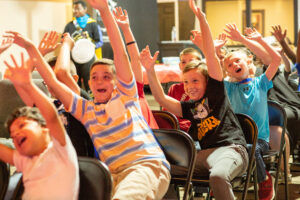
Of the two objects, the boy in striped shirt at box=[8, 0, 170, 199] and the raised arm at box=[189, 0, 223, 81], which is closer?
the boy in striped shirt at box=[8, 0, 170, 199]

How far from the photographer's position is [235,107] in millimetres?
3479

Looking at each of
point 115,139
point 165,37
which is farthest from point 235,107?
point 165,37

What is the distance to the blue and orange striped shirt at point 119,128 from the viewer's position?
7.60ft

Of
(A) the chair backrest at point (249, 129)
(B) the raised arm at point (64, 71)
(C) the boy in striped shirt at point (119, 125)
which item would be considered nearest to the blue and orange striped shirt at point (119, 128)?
(C) the boy in striped shirt at point (119, 125)

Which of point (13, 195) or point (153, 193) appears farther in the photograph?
point (153, 193)

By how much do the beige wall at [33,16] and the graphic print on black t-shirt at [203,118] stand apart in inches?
178

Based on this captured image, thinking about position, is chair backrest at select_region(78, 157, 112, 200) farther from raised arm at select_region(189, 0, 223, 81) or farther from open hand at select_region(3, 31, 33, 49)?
raised arm at select_region(189, 0, 223, 81)

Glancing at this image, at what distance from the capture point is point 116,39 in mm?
2381

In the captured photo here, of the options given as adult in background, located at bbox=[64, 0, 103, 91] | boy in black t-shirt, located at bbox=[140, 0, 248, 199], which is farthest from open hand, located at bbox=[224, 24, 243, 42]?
adult in background, located at bbox=[64, 0, 103, 91]

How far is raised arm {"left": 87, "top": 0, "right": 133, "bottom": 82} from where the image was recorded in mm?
2367

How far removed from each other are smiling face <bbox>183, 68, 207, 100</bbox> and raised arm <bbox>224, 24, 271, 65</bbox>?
57cm

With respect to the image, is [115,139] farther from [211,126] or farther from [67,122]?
[211,126]

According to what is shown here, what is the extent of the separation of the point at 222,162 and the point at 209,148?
190mm

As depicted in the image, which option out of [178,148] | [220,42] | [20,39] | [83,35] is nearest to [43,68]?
[20,39]
